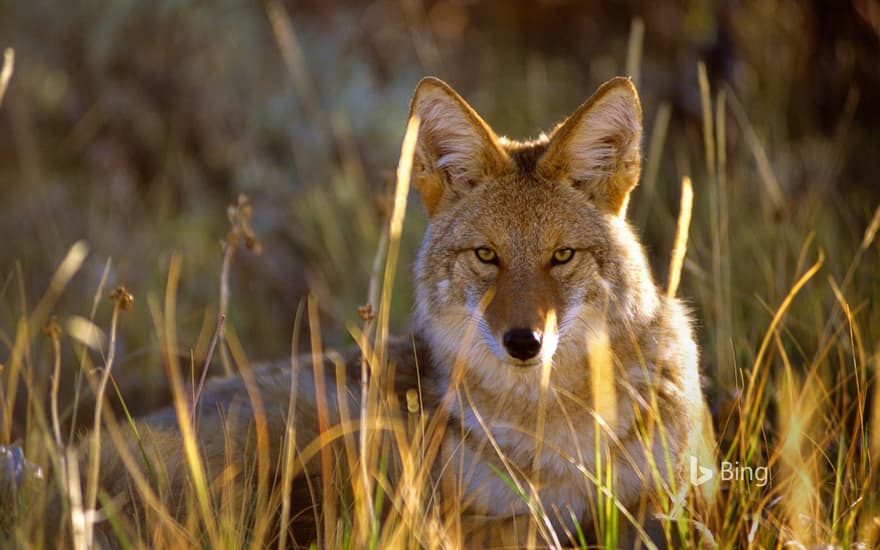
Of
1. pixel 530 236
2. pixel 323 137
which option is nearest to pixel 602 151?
pixel 530 236

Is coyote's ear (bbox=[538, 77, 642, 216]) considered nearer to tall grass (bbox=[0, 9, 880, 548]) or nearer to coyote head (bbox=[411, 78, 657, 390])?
coyote head (bbox=[411, 78, 657, 390])

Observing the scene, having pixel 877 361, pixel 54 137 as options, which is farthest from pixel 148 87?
pixel 877 361

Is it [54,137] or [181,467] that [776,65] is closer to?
[181,467]

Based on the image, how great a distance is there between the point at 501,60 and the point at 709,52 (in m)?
3.14

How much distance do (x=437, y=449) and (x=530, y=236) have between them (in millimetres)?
828

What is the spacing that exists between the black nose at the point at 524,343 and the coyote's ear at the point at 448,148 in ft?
2.77

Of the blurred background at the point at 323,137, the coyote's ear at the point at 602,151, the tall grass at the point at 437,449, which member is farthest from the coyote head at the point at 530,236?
the blurred background at the point at 323,137

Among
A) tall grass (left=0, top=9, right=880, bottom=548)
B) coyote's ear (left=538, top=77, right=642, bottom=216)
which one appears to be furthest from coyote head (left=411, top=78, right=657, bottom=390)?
tall grass (left=0, top=9, right=880, bottom=548)

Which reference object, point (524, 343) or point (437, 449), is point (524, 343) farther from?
point (437, 449)

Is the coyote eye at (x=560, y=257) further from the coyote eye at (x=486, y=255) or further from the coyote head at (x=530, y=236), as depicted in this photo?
the coyote eye at (x=486, y=255)

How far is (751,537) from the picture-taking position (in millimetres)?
2631

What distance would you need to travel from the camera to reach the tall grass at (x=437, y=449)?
105 inches

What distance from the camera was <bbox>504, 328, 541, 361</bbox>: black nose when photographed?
10.2ft

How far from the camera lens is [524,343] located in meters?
3.10
